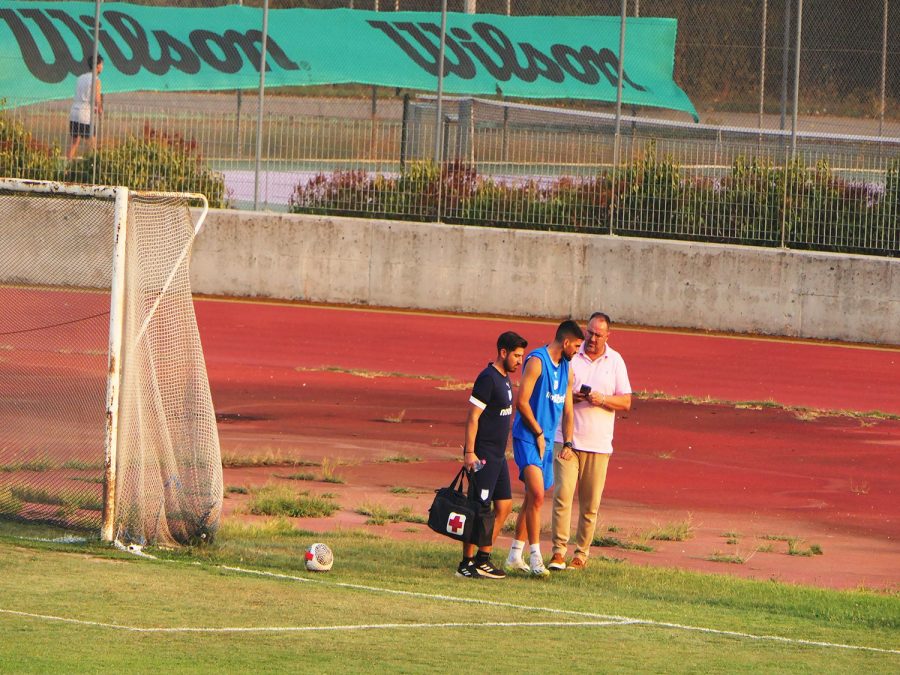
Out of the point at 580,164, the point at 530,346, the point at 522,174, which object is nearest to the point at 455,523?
the point at 530,346

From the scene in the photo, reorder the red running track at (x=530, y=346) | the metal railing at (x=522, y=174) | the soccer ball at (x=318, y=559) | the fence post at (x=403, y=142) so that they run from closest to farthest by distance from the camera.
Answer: the soccer ball at (x=318, y=559) < the red running track at (x=530, y=346) < the metal railing at (x=522, y=174) < the fence post at (x=403, y=142)

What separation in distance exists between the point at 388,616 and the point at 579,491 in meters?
2.46

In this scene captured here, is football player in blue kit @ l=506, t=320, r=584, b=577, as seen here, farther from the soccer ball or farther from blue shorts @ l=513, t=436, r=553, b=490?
the soccer ball

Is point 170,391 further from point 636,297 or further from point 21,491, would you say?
point 636,297

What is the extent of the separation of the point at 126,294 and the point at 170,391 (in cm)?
79

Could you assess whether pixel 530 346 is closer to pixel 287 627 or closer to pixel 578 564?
pixel 578 564

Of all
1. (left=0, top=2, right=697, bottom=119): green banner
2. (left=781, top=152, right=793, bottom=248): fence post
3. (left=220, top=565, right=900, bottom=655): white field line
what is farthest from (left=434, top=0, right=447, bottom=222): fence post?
(left=220, top=565, right=900, bottom=655): white field line

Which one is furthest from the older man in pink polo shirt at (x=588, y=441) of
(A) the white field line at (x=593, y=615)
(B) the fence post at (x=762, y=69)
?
(B) the fence post at (x=762, y=69)

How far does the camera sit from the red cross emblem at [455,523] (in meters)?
9.94

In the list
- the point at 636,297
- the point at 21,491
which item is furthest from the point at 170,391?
the point at 636,297

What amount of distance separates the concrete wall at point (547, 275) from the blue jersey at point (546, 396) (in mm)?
13477

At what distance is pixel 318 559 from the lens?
9914 millimetres

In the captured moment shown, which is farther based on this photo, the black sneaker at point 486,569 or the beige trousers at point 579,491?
the beige trousers at point 579,491

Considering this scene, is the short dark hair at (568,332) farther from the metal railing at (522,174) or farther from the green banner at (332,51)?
the green banner at (332,51)
